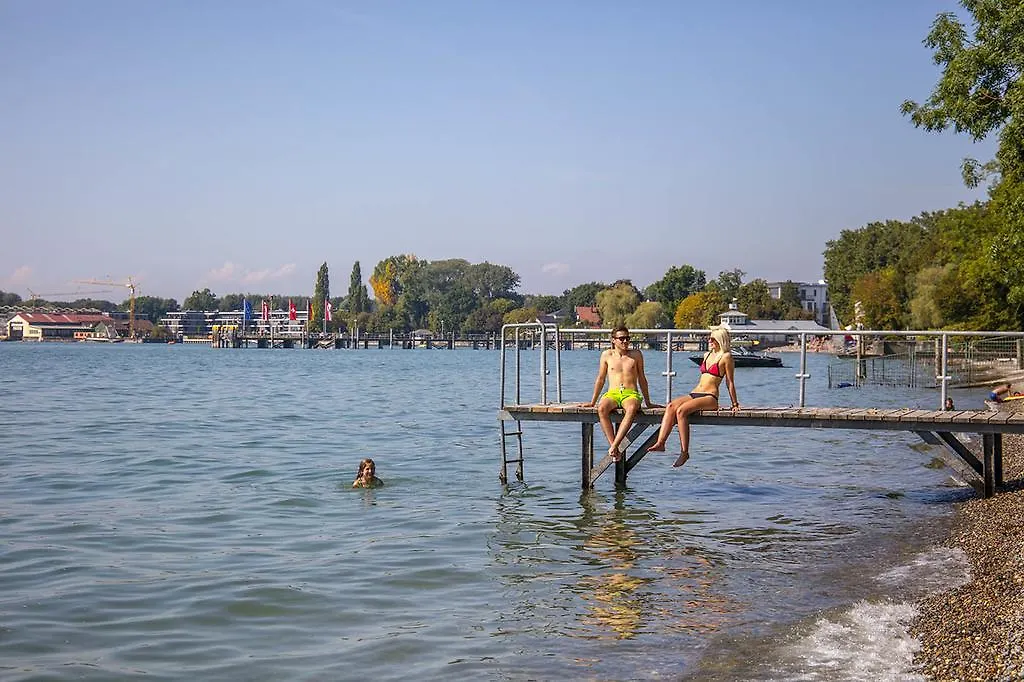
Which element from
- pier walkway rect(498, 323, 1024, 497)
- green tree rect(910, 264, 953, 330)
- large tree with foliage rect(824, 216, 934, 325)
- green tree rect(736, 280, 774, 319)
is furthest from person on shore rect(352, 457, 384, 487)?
green tree rect(736, 280, 774, 319)

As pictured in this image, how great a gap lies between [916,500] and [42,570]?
13032mm

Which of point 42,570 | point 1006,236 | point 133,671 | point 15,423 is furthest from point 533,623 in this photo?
point 15,423

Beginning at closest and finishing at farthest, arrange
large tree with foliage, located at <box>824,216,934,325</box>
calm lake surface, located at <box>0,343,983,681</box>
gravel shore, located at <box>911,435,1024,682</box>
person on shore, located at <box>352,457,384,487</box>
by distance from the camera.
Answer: gravel shore, located at <box>911,435,1024,682</box> < calm lake surface, located at <box>0,343,983,681</box> < person on shore, located at <box>352,457,384,487</box> < large tree with foliage, located at <box>824,216,934,325</box>

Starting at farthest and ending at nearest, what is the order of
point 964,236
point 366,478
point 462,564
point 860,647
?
point 964,236 → point 366,478 → point 462,564 → point 860,647

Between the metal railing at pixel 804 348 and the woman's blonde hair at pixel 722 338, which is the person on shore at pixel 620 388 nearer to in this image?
the metal railing at pixel 804 348

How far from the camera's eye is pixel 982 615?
937cm

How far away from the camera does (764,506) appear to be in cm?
1775

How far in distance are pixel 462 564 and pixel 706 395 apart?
4.50 meters

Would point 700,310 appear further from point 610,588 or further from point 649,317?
point 610,588

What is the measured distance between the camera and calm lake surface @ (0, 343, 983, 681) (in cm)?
940

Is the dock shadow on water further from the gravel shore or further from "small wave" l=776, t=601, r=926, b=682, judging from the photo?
the gravel shore

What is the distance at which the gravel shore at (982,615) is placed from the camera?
801 cm

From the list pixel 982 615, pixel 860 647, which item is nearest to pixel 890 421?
pixel 982 615

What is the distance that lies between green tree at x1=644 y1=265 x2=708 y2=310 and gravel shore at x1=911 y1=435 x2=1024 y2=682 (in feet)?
552
